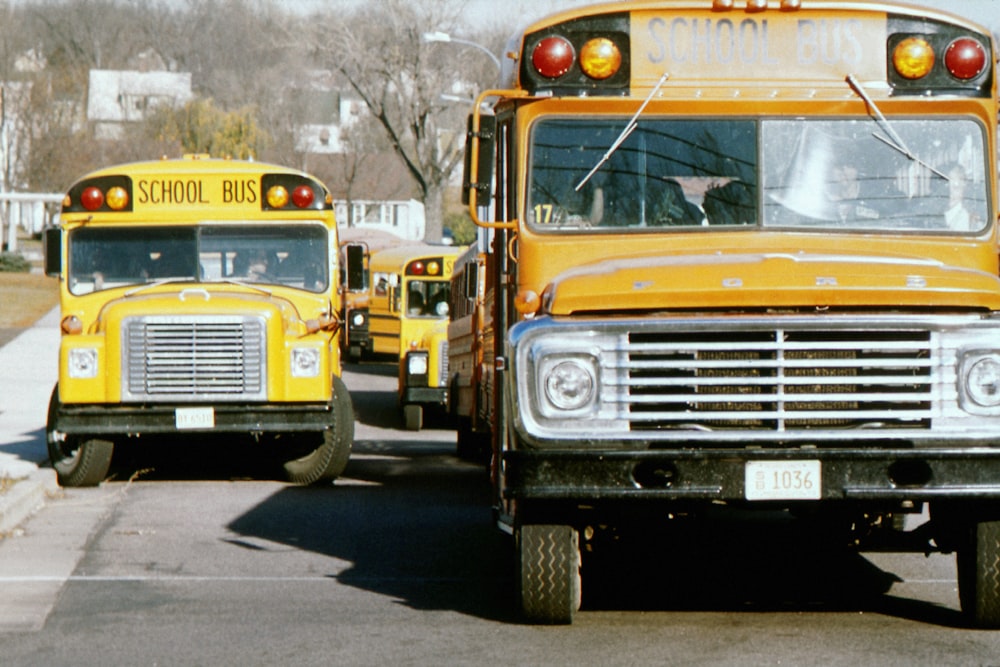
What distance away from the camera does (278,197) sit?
14.0 metres

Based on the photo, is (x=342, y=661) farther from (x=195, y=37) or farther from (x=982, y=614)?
(x=195, y=37)

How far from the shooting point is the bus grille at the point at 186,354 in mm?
12922

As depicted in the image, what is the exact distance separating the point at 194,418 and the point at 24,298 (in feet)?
113

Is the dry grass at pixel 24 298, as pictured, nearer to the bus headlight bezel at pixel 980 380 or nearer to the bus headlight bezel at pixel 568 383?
the bus headlight bezel at pixel 568 383

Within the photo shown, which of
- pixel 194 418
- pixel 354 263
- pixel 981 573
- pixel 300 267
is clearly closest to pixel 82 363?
pixel 194 418

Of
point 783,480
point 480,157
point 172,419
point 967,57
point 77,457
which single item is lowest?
point 77,457

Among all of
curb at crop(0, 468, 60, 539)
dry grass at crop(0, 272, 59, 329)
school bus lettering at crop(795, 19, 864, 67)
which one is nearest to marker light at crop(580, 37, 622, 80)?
school bus lettering at crop(795, 19, 864, 67)

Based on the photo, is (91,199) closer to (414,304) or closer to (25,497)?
(25,497)

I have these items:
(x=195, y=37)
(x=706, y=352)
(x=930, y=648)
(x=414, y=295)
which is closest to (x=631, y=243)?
(x=706, y=352)

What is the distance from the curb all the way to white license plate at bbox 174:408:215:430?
1.07 metres

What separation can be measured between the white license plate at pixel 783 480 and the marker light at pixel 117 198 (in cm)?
810

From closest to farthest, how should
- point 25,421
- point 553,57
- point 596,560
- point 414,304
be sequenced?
point 553,57, point 596,560, point 25,421, point 414,304

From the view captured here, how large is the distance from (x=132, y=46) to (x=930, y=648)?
248ft

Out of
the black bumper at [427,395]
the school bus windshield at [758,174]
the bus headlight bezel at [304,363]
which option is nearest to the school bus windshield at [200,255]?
the bus headlight bezel at [304,363]
